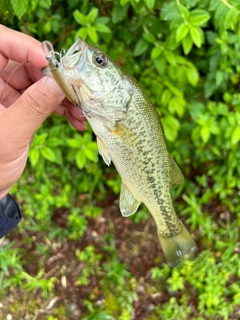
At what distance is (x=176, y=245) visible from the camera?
98.3 inches

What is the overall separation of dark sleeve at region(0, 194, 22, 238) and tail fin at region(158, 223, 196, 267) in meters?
0.97

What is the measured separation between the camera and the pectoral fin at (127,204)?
7.17ft

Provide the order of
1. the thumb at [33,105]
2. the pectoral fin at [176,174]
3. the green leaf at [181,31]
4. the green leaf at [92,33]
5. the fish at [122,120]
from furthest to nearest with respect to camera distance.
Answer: the green leaf at [92,33]
the green leaf at [181,31]
the pectoral fin at [176,174]
the fish at [122,120]
the thumb at [33,105]

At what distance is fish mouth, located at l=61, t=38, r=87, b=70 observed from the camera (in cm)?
170

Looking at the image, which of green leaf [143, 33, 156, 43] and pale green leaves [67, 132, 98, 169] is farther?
pale green leaves [67, 132, 98, 169]

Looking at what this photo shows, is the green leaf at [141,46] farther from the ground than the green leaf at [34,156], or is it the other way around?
the green leaf at [141,46]

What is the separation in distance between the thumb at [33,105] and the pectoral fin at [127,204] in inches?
27.0

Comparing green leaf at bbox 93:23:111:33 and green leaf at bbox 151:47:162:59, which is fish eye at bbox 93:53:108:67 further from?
green leaf at bbox 151:47:162:59

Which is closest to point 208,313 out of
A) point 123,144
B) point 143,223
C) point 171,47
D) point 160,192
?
point 143,223

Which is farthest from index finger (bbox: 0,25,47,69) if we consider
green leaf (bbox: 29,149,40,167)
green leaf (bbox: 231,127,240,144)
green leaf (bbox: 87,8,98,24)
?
green leaf (bbox: 231,127,240,144)

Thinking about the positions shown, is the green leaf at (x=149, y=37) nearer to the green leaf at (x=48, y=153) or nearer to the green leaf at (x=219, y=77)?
the green leaf at (x=219, y=77)

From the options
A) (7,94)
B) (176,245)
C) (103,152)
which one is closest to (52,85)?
(103,152)

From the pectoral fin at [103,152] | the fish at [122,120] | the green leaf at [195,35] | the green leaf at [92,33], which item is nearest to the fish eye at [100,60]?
the fish at [122,120]

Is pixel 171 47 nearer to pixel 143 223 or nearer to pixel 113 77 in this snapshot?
pixel 113 77
